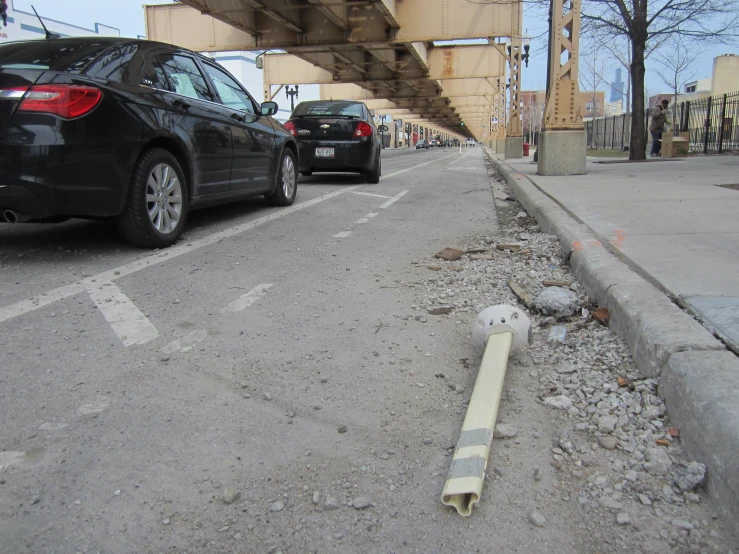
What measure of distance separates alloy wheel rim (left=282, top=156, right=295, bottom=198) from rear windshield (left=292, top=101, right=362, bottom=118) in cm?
367

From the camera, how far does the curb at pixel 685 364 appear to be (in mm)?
Answer: 1861

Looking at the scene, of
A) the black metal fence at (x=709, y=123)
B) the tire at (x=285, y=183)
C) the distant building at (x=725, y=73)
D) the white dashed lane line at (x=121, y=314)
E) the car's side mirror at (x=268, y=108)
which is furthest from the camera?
the distant building at (x=725, y=73)

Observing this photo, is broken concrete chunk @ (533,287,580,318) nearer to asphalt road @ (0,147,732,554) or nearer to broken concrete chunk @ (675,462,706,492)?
asphalt road @ (0,147,732,554)

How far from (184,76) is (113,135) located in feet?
4.86

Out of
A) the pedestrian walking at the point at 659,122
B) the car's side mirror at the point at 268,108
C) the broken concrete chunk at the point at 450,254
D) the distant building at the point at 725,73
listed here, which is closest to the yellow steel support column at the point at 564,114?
the car's side mirror at the point at 268,108

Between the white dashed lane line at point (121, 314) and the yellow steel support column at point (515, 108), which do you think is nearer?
the white dashed lane line at point (121, 314)

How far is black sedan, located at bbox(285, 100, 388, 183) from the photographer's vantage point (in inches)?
447

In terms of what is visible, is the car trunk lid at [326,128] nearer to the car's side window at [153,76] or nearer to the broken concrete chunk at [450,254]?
the car's side window at [153,76]

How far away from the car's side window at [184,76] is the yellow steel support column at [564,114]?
7.76m

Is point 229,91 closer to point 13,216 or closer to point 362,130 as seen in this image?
point 13,216

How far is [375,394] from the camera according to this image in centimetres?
268

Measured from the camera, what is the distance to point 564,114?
39.5 ft

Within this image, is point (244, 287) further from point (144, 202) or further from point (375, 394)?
point (375, 394)

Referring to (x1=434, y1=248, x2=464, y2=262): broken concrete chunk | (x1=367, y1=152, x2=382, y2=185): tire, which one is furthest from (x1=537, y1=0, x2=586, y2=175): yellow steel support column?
(x1=434, y1=248, x2=464, y2=262): broken concrete chunk
